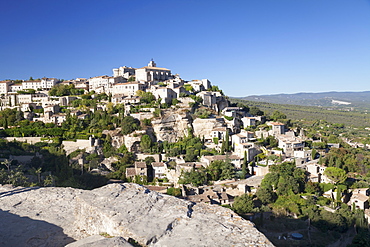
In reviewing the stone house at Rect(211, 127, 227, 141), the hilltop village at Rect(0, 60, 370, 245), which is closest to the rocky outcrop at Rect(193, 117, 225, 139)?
the hilltop village at Rect(0, 60, 370, 245)

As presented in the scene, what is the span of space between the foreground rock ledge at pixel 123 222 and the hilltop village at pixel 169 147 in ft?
54.5

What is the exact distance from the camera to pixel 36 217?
6.72 m

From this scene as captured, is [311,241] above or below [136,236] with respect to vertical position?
below

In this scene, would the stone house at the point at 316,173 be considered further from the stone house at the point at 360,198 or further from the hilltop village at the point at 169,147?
the stone house at the point at 360,198

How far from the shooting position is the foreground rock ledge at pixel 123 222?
14.8 ft

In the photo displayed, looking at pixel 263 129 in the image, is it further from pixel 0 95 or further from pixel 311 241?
pixel 0 95

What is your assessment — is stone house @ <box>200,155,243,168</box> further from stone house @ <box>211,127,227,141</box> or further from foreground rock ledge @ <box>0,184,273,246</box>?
foreground rock ledge @ <box>0,184,273,246</box>

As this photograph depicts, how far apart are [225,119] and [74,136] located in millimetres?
20827

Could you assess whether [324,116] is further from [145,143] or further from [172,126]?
[145,143]

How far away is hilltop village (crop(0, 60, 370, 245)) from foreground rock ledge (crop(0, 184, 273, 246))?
54.5ft

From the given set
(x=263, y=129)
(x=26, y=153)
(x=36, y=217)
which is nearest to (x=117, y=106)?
(x=26, y=153)

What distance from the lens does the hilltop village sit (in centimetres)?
2928

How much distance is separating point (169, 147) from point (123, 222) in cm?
3411

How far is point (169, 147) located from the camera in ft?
128
